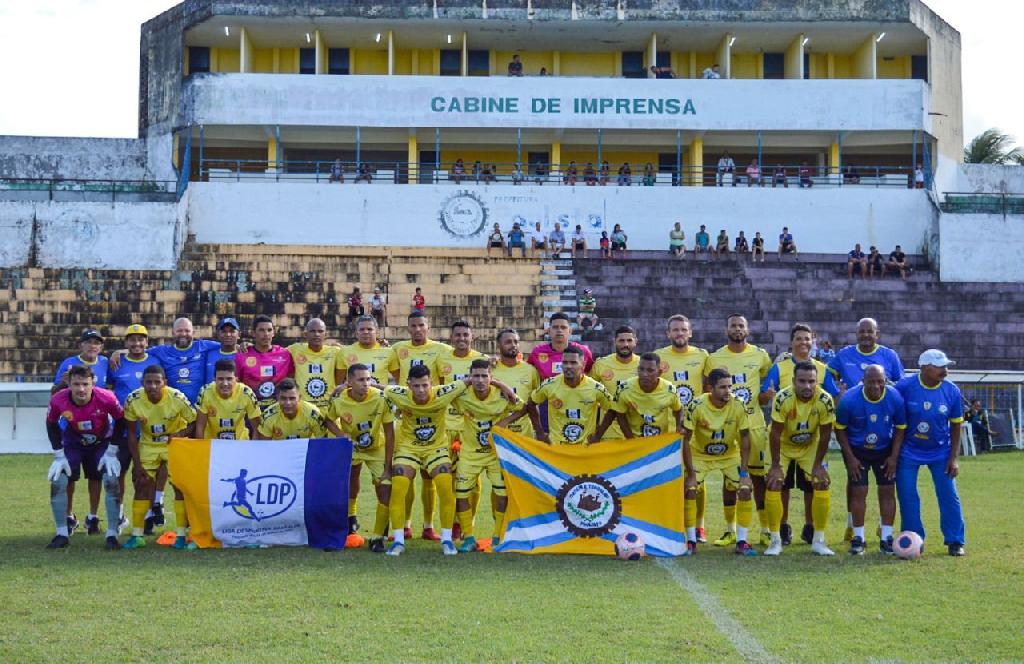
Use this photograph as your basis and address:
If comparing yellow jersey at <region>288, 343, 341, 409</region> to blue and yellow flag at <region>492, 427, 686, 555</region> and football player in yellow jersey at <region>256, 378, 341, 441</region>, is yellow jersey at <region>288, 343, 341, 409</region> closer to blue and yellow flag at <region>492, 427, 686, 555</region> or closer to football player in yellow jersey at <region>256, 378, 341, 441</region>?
football player in yellow jersey at <region>256, 378, 341, 441</region>

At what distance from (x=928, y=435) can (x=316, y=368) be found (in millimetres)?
7037

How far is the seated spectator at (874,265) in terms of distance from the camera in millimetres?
32375

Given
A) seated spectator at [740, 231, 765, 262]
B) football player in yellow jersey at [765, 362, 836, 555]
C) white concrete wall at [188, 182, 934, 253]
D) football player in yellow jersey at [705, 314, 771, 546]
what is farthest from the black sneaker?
seated spectator at [740, 231, 765, 262]

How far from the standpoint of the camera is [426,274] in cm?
3122

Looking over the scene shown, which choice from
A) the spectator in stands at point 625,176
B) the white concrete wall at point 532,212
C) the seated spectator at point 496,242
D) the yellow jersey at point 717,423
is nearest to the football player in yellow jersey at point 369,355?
the yellow jersey at point 717,423

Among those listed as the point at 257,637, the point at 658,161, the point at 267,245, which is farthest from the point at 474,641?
the point at 658,161

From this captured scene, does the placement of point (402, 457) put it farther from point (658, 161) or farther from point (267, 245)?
point (658, 161)

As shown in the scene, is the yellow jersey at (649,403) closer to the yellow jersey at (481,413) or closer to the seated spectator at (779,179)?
the yellow jersey at (481,413)

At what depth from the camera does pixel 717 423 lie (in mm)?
11688

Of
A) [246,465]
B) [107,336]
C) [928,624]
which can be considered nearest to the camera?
[928,624]

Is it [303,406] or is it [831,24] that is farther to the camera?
[831,24]

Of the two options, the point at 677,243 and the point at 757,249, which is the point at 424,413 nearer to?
the point at 677,243

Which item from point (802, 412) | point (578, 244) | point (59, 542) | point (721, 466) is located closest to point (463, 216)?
point (578, 244)

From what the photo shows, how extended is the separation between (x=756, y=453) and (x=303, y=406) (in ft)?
16.2
